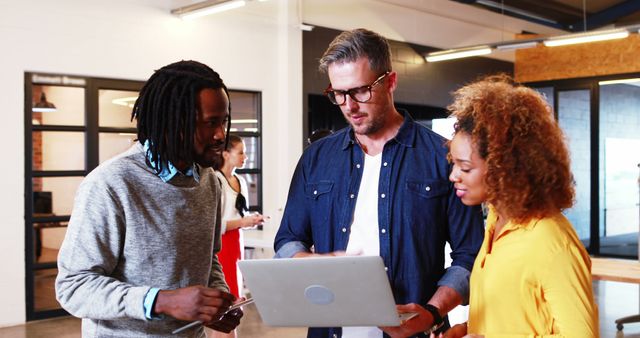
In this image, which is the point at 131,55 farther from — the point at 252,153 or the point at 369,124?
the point at 369,124

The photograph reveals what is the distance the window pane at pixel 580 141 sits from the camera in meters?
10.6

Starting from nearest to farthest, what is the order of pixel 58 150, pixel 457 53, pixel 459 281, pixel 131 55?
pixel 459 281
pixel 58 150
pixel 131 55
pixel 457 53

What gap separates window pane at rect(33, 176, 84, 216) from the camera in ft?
20.4

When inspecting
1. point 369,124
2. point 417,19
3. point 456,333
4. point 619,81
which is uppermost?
point 417,19

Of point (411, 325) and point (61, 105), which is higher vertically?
point (61, 105)

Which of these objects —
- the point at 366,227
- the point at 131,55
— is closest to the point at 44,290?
the point at 131,55

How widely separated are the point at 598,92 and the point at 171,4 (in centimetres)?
646

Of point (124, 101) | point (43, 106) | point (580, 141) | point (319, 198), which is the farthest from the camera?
point (580, 141)

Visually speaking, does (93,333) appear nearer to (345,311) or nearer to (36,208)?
(345,311)

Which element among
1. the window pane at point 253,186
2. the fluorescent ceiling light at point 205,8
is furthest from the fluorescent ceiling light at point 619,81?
the fluorescent ceiling light at point 205,8

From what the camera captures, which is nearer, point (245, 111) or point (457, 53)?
point (245, 111)

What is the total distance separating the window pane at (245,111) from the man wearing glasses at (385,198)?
5.90 metres

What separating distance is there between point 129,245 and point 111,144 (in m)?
5.35

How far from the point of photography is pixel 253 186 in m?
7.97
